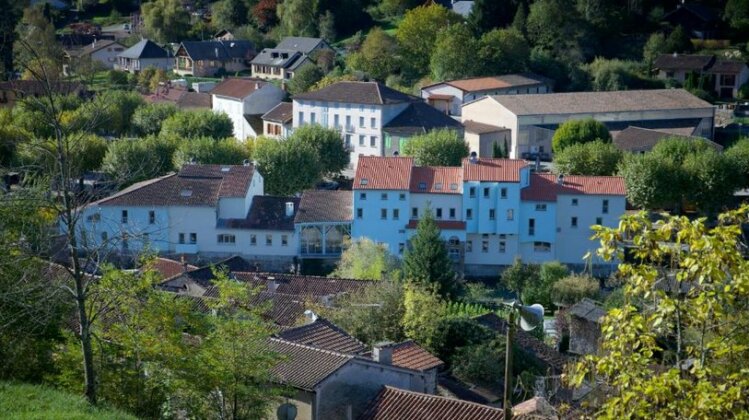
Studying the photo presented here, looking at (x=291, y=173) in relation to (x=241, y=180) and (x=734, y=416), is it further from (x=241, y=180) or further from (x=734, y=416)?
(x=734, y=416)

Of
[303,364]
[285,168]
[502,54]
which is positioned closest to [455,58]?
[502,54]

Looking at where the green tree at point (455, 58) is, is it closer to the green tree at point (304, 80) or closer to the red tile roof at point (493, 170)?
the green tree at point (304, 80)

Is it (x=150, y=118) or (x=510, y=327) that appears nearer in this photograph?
(x=510, y=327)

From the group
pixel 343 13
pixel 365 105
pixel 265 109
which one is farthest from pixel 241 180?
pixel 343 13

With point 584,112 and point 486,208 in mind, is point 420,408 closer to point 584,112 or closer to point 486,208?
point 486,208

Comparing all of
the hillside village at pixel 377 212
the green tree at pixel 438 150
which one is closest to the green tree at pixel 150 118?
the hillside village at pixel 377 212

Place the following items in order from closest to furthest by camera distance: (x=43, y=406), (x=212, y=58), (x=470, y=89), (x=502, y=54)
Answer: (x=43, y=406) → (x=470, y=89) → (x=502, y=54) → (x=212, y=58)

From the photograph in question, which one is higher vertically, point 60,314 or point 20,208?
point 20,208
